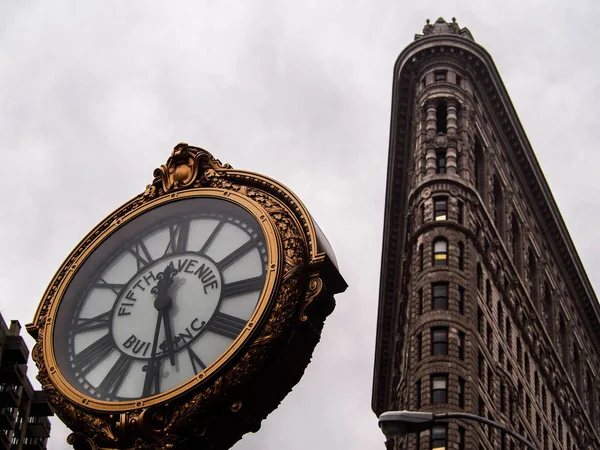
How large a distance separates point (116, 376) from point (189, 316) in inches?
14.6

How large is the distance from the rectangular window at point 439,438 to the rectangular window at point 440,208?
14189 mm

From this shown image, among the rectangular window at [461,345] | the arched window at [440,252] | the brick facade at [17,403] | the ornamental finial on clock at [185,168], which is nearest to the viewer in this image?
the ornamental finial on clock at [185,168]

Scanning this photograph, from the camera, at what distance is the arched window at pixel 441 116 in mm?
68250

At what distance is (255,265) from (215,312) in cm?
25

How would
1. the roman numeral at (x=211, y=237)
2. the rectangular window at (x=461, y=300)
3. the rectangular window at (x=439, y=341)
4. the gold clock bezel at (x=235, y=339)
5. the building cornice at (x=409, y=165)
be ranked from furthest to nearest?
the building cornice at (x=409, y=165) < the rectangular window at (x=461, y=300) < the rectangular window at (x=439, y=341) < the roman numeral at (x=211, y=237) < the gold clock bezel at (x=235, y=339)

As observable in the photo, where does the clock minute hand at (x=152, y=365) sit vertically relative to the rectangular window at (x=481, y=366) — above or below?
below

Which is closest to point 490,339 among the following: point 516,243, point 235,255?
point 516,243

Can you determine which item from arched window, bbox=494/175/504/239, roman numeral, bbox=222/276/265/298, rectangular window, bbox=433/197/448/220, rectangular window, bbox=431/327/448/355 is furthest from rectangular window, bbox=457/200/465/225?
roman numeral, bbox=222/276/265/298

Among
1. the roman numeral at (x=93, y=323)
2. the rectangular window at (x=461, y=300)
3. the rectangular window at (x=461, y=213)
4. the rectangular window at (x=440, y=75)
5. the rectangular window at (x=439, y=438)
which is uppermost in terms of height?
the rectangular window at (x=440, y=75)

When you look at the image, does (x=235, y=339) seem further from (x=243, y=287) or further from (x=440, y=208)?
(x=440, y=208)

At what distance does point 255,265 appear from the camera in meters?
4.34

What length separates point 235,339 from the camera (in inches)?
161

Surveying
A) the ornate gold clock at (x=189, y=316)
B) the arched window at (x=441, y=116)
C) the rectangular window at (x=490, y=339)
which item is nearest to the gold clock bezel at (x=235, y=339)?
the ornate gold clock at (x=189, y=316)

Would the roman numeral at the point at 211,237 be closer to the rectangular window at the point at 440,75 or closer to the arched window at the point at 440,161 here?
the arched window at the point at 440,161
